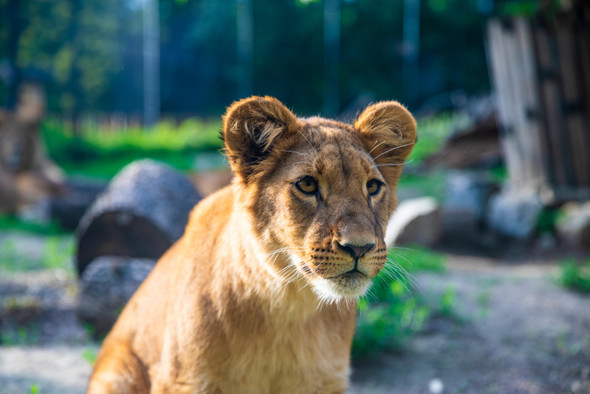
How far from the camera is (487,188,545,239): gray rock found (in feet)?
25.0

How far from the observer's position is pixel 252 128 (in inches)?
98.4

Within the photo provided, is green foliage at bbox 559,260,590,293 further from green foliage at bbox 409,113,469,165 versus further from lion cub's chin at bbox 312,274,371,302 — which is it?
green foliage at bbox 409,113,469,165

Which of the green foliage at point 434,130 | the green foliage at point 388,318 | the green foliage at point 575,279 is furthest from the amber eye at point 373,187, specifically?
the green foliage at point 434,130

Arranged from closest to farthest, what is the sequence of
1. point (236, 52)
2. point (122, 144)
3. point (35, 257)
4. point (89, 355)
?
point (89, 355), point (35, 257), point (122, 144), point (236, 52)

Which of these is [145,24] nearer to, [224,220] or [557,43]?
[557,43]

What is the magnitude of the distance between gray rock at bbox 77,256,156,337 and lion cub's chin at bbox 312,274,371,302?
255cm

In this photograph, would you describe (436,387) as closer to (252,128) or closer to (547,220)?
(252,128)

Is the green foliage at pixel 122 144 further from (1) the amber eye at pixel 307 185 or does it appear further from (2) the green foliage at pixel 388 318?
(1) the amber eye at pixel 307 185

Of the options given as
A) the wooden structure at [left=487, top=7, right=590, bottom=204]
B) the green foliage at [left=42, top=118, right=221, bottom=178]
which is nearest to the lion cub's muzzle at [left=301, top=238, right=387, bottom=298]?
the wooden structure at [left=487, top=7, right=590, bottom=204]

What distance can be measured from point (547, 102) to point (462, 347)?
4601 millimetres

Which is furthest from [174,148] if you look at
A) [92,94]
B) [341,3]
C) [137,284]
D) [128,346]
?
[128,346]

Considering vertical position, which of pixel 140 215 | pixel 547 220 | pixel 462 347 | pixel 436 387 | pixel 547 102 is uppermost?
pixel 547 102

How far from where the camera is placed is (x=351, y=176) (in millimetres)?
2414

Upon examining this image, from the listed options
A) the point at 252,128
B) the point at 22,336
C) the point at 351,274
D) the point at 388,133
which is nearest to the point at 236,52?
the point at 22,336
